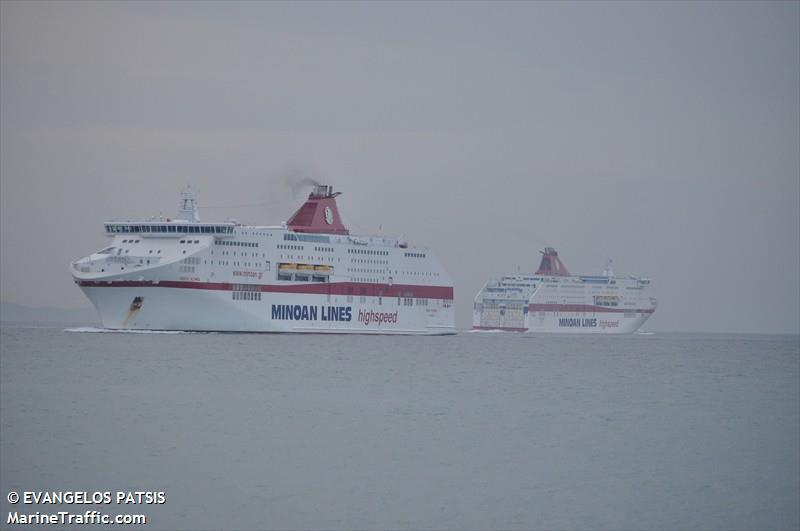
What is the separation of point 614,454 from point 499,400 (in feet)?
31.3

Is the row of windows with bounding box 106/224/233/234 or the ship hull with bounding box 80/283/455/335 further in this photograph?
the row of windows with bounding box 106/224/233/234

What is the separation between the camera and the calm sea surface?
18953mm

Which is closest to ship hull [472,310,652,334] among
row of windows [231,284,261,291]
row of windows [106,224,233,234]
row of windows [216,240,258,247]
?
row of windows [216,240,258,247]

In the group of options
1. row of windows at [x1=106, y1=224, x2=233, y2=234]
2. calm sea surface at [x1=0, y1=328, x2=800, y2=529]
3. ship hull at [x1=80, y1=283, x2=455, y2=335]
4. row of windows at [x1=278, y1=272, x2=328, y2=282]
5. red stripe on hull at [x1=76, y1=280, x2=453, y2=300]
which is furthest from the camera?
row of windows at [x1=278, y1=272, x2=328, y2=282]

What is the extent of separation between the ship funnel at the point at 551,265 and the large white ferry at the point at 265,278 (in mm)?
39411

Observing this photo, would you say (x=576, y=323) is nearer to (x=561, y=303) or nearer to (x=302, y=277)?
(x=561, y=303)

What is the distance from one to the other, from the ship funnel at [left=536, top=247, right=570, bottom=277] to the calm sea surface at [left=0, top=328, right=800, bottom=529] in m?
64.3

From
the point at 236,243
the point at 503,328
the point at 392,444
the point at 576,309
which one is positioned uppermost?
the point at 576,309

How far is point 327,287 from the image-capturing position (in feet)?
209

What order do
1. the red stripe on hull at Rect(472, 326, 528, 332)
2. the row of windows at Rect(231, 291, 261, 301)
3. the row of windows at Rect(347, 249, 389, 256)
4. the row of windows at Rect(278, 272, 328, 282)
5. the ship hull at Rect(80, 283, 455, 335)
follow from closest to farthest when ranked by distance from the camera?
the ship hull at Rect(80, 283, 455, 335) → the row of windows at Rect(231, 291, 261, 301) → the row of windows at Rect(278, 272, 328, 282) → the row of windows at Rect(347, 249, 389, 256) → the red stripe on hull at Rect(472, 326, 528, 332)

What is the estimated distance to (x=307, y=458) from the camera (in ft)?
73.4

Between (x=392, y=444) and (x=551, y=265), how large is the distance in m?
88.4

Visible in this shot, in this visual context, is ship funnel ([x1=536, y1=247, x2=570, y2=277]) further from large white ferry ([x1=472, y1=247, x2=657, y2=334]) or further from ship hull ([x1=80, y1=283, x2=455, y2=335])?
ship hull ([x1=80, y1=283, x2=455, y2=335])

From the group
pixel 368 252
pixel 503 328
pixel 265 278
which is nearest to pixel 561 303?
pixel 503 328
